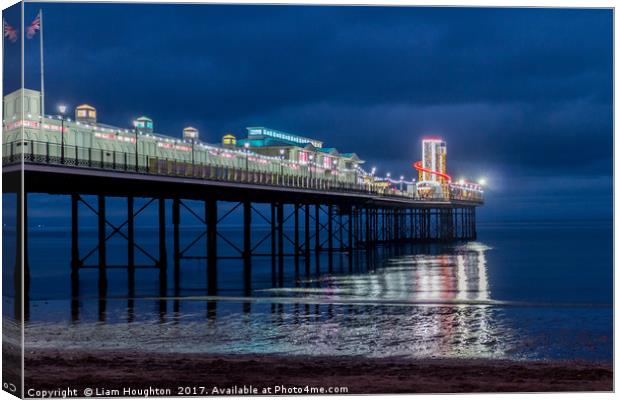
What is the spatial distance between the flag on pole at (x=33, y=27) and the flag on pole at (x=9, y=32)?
0.80 feet

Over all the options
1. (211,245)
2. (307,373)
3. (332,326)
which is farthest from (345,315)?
(211,245)

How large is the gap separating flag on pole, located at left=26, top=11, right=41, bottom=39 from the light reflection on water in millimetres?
5782

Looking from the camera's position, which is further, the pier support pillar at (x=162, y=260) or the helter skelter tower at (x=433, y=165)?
the helter skelter tower at (x=433, y=165)

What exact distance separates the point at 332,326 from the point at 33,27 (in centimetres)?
908

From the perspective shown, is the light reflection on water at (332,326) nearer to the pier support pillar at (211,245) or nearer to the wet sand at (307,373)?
the wet sand at (307,373)

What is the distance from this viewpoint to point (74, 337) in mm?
16812

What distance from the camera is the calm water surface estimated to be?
16000 mm

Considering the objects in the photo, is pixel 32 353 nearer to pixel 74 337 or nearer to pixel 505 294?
pixel 74 337

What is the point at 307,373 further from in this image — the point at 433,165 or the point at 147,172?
the point at 433,165

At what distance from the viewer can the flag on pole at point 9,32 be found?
11.0m

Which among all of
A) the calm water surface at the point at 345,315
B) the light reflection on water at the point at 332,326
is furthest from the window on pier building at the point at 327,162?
the light reflection on water at the point at 332,326

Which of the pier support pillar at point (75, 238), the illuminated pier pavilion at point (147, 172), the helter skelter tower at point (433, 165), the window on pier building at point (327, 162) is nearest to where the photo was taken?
the illuminated pier pavilion at point (147, 172)

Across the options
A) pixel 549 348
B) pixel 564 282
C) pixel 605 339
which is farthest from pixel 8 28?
pixel 564 282

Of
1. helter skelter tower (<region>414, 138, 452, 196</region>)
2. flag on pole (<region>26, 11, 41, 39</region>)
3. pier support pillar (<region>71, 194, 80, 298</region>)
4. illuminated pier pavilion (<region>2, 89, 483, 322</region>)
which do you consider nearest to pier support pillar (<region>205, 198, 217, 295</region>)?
illuminated pier pavilion (<region>2, 89, 483, 322</region>)
